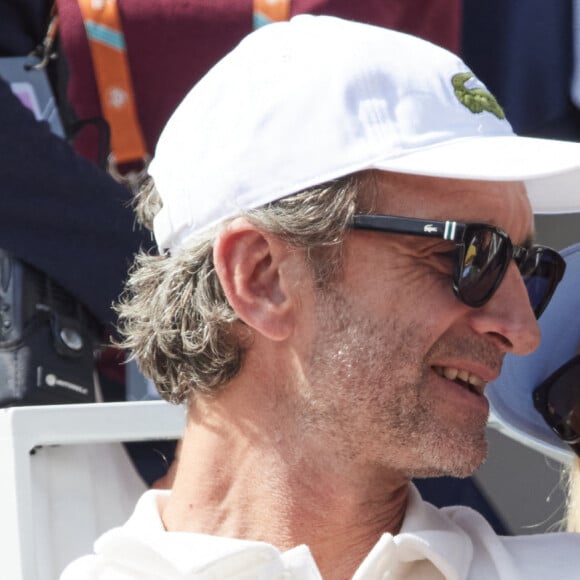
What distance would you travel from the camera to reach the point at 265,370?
2211 millimetres

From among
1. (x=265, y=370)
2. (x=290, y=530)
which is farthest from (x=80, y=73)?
(x=290, y=530)

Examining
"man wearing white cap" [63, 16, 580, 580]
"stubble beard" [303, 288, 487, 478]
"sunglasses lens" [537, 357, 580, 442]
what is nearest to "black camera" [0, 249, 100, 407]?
"man wearing white cap" [63, 16, 580, 580]

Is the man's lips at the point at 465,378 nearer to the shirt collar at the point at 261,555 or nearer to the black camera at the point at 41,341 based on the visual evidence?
the shirt collar at the point at 261,555

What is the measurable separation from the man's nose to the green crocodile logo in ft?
0.77

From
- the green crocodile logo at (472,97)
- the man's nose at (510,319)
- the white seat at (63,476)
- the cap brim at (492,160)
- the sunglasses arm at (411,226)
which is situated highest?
the green crocodile logo at (472,97)

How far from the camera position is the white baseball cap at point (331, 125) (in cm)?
210

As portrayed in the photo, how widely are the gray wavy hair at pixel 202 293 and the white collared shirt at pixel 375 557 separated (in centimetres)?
26

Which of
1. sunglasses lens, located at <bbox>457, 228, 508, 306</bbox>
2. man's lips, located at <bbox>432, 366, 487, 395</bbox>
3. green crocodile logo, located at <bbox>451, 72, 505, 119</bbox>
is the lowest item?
man's lips, located at <bbox>432, 366, 487, 395</bbox>

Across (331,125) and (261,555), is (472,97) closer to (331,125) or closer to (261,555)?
(331,125)

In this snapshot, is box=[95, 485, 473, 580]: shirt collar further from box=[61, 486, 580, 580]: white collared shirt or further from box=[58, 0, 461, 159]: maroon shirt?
box=[58, 0, 461, 159]: maroon shirt

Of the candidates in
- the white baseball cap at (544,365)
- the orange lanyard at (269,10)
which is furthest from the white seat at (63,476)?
the orange lanyard at (269,10)

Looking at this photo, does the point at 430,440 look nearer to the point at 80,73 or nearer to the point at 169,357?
the point at 169,357

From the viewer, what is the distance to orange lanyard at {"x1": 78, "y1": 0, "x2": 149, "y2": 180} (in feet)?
9.87

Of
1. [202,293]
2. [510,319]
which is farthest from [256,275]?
[510,319]
